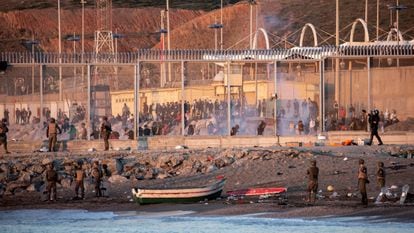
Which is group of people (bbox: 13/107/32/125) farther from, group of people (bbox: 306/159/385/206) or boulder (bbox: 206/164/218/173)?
group of people (bbox: 306/159/385/206)

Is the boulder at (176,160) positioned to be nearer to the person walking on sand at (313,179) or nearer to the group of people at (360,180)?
the group of people at (360,180)

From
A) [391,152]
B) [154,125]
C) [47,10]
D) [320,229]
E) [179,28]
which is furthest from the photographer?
[47,10]

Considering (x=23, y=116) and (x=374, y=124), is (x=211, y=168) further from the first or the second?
(x=23, y=116)

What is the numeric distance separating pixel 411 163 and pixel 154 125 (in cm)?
897

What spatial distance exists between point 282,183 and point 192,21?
108 meters

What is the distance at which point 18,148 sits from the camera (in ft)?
140

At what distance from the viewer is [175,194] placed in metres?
33.3

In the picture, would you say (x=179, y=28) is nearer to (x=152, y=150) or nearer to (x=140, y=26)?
(x=140, y=26)

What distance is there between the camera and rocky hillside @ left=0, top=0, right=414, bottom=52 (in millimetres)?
121062

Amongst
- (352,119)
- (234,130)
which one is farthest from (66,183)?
(352,119)

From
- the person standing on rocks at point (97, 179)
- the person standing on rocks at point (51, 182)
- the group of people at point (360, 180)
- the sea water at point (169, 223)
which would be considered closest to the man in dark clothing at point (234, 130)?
the person standing on rocks at point (97, 179)

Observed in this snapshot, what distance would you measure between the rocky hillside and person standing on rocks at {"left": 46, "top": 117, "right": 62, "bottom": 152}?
199ft

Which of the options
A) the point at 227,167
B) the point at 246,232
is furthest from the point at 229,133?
the point at 246,232

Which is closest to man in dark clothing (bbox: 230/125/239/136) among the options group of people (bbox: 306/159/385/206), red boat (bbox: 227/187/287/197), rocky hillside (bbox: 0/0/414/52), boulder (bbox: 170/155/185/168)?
boulder (bbox: 170/155/185/168)
